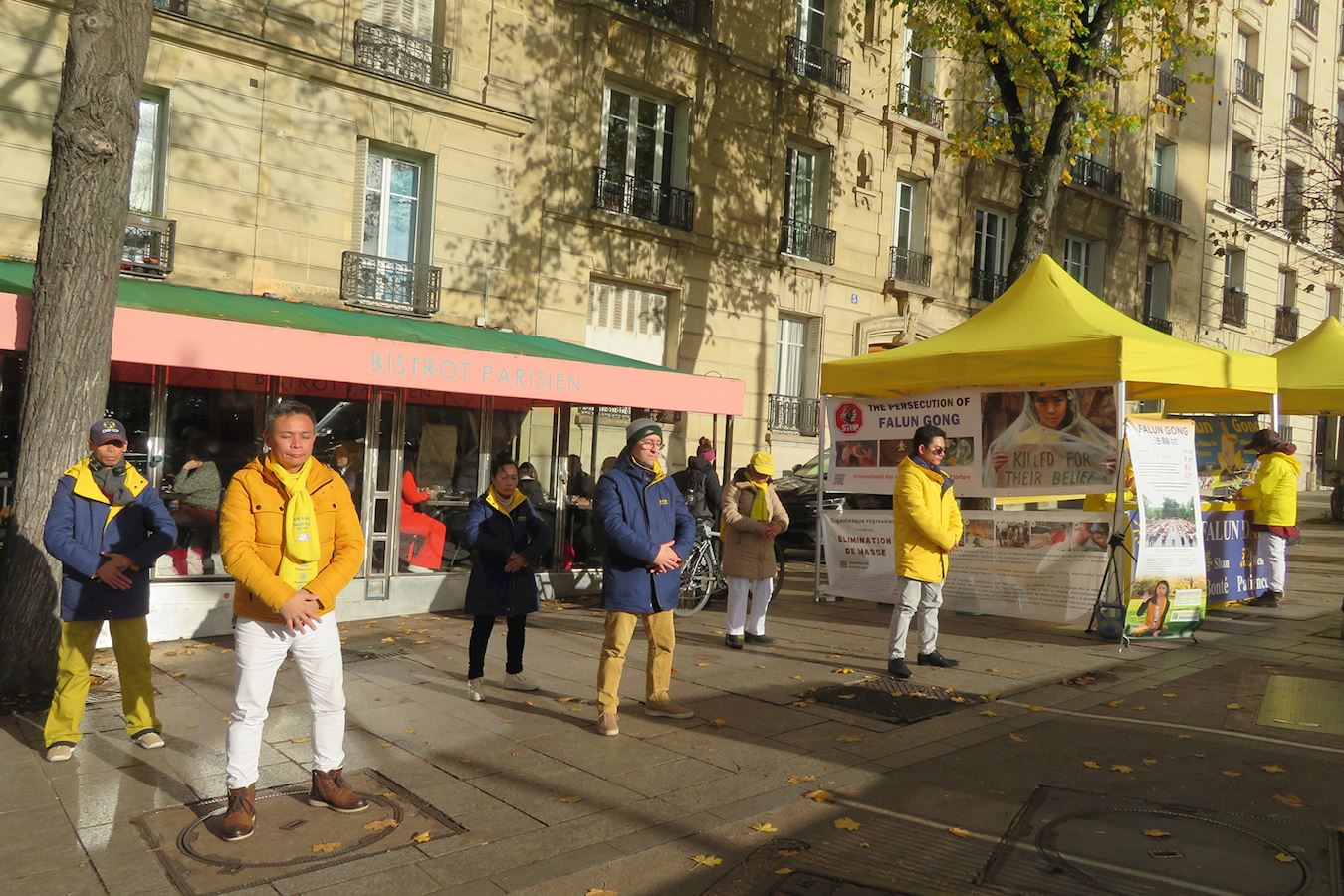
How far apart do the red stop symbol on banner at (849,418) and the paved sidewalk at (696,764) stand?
2.85 metres

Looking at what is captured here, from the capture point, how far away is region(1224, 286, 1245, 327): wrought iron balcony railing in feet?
95.2

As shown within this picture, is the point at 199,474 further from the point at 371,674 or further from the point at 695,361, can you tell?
the point at 695,361

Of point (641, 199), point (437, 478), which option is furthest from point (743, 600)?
point (641, 199)

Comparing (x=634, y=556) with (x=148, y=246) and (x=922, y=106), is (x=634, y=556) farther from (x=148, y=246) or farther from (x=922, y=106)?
(x=922, y=106)

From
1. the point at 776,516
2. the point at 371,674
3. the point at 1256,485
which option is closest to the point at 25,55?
the point at 371,674

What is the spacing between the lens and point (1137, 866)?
4145 millimetres

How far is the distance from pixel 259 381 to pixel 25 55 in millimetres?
4511

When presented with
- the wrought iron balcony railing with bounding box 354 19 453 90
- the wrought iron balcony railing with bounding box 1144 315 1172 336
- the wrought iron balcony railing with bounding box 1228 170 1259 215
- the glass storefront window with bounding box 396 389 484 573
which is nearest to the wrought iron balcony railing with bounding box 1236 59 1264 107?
the wrought iron balcony railing with bounding box 1228 170 1259 215

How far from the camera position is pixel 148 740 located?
5.58 metres

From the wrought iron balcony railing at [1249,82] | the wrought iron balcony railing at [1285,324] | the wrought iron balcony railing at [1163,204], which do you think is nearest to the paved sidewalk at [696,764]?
the wrought iron balcony railing at [1163,204]

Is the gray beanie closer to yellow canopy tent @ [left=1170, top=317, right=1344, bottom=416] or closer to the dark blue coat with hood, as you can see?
the dark blue coat with hood

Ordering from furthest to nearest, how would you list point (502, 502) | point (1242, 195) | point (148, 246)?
point (1242, 195) < point (148, 246) < point (502, 502)

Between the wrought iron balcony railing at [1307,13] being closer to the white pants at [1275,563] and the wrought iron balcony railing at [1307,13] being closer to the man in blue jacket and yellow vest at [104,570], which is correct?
the white pants at [1275,563]

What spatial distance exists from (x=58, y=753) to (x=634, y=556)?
305 cm
